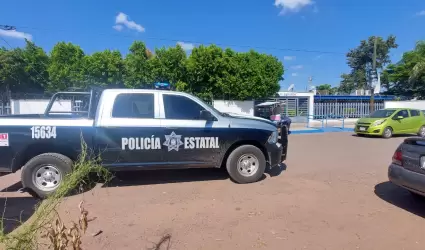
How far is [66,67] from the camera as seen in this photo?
18016 millimetres

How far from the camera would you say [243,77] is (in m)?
19.0

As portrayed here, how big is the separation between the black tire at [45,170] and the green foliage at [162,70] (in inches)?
530

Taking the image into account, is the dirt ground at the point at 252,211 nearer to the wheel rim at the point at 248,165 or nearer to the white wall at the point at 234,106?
the wheel rim at the point at 248,165

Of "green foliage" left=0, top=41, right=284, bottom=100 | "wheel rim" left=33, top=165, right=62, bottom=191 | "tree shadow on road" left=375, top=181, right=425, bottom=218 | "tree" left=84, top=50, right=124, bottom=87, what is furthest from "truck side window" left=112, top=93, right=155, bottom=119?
"tree" left=84, top=50, right=124, bottom=87

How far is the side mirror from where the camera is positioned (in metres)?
5.22

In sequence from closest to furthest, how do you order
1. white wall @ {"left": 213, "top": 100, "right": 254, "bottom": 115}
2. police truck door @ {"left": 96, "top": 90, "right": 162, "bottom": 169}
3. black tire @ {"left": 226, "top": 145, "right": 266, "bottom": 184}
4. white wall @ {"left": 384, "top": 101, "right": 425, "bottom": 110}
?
police truck door @ {"left": 96, "top": 90, "right": 162, "bottom": 169} < black tire @ {"left": 226, "top": 145, "right": 266, "bottom": 184} < white wall @ {"left": 213, "top": 100, "right": 254, "bottom": 115} < white wall @ {"left": 384, "top": 101, "right": 425, "bottom": 110}

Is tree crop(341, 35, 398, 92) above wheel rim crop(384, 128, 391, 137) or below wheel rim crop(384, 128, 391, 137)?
above

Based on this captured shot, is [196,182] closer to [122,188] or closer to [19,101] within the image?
[122,188]

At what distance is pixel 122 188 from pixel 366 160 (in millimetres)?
6553

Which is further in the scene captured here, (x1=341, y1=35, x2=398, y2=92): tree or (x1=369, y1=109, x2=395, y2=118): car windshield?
(x1=341, y1=35, x2=398, y2=92): tree

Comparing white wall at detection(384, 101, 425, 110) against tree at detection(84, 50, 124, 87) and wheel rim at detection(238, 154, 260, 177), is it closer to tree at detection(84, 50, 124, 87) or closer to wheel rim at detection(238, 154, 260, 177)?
tree at detection(84, 50, 124, 87)

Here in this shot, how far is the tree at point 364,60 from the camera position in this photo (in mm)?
40750

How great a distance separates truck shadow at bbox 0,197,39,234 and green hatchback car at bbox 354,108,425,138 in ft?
44.3

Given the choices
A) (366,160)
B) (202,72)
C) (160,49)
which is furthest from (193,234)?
(160,49)
